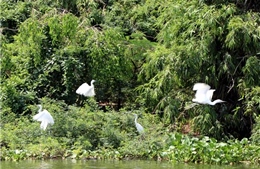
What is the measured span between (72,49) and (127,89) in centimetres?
205

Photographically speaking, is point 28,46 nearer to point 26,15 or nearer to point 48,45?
point 48,45

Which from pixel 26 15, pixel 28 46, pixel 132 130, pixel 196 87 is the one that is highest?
pixel 26 15

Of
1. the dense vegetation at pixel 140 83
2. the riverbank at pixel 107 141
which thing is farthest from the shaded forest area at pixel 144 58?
the riverbank at pixel 107 141

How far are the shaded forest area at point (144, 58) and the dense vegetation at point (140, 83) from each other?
0.03 m

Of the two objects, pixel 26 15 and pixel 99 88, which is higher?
pixel 26 15

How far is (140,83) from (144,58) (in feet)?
2.19

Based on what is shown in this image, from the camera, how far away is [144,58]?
15.1 m

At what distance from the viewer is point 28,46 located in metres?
14.3

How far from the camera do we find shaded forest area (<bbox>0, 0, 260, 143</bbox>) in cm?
1210

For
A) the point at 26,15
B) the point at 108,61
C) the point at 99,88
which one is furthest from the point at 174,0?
the point at 26,15

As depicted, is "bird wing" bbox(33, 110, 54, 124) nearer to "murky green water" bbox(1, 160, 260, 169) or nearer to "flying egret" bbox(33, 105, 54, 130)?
"flying egret" bbox(33, 105, 54, 130)

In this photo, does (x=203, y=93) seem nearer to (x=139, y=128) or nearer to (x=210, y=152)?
(x=210, y=152)

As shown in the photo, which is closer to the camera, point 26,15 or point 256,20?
point 256,20

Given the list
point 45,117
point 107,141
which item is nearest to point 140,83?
point 107,141
